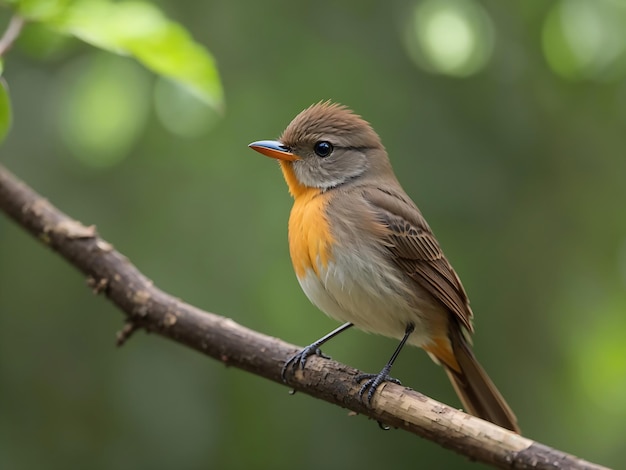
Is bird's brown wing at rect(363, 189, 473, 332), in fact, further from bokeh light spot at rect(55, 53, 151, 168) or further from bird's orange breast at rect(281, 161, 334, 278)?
bokeh light spot at rect(55, 53, 151, 168)

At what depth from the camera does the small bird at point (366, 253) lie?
431 centimetres

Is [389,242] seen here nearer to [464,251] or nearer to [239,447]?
[464,251]

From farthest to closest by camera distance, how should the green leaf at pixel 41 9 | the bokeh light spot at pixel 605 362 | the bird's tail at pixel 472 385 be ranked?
1. the bokeh light spot at pixel 605 362
2. the bird's tail at pixel 472 385
3. the green leaf at pixel 41 9

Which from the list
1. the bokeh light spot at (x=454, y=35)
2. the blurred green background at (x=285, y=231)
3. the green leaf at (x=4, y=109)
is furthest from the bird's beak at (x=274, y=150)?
the green leaf at (x=4, y=109)

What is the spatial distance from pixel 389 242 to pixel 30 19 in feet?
6.40

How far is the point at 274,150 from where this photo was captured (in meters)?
4.56

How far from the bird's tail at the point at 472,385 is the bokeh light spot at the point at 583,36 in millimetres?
1602

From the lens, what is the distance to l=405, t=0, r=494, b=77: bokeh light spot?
15.0 feet

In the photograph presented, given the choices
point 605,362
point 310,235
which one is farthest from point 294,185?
point 605,362

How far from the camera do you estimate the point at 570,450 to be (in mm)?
5438

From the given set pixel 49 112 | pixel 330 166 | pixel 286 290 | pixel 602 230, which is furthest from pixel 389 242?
pixel 49 112

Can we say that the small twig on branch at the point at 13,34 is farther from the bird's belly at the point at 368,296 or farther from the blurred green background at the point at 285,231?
the bird's belly at the point at 368,296

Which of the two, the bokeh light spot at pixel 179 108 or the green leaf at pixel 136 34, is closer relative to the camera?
the green leaf at pixel 136 34

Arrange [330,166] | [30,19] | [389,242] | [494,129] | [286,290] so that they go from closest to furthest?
1. [30,19]
2. [389,242]
3. [330,166]
4. [286,290]
5. [494,129]
